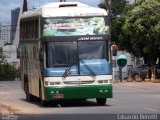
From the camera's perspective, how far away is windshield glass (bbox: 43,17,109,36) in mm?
22703

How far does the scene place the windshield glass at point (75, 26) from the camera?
74.5ft

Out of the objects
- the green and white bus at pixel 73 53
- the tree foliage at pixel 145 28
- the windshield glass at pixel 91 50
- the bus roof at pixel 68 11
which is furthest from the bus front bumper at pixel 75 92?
the tree foliage at pixel 145 28

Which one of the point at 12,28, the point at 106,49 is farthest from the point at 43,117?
the point at 12,28

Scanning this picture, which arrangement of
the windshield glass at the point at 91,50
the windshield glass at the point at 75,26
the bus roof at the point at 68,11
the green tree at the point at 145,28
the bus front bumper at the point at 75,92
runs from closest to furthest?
1. the bus front bumper at the point at 75,92
2. the windshield glass at the point at 91,50
3. the windshield glass at the point at 75,26
4. the bus roof at the point at 68,11
5. the green tree at the point at 145,28

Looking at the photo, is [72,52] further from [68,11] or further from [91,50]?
[68,11]

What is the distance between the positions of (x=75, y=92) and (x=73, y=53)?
150 centimetres

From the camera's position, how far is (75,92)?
22297mm

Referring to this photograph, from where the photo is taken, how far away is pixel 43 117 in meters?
18.2

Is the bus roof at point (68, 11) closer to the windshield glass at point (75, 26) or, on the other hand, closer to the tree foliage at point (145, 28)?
the windshield glass at point (75, 26)

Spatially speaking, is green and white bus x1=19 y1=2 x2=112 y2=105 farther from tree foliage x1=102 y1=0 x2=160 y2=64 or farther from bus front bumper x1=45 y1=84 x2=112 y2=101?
tree foliage x1=102 y1=0 x2=160 y2=64

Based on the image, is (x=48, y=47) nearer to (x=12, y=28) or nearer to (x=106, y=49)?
(x=106, y=49)

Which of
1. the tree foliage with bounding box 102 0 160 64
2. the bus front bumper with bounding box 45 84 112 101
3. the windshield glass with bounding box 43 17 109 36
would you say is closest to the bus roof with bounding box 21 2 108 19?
the windshield glass with bounding box 43 17 109 36

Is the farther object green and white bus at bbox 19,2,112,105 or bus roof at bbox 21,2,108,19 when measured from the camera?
bus roof at bbox 21,2,108,19

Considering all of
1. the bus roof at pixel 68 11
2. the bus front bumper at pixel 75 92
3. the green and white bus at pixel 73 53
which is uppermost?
the bus roof at pixel 68 11
